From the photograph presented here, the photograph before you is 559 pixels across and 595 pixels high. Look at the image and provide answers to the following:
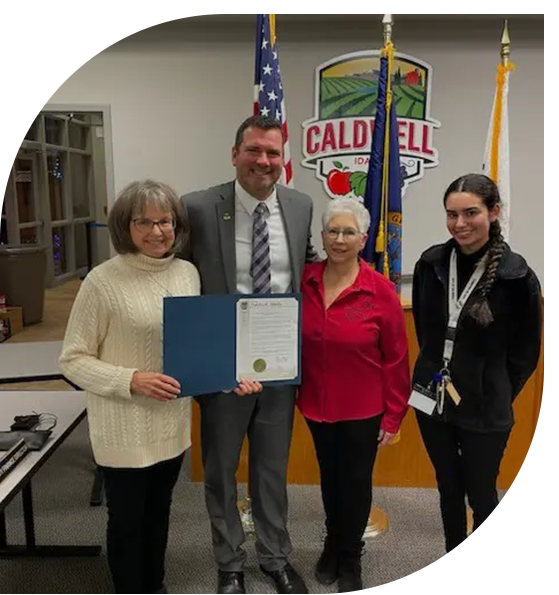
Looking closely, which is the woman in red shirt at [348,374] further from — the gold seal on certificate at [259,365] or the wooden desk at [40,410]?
the wooden desk at [40,410]

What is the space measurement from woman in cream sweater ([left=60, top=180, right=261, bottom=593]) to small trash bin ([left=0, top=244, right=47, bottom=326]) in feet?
0.56

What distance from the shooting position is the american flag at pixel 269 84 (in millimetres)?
1654

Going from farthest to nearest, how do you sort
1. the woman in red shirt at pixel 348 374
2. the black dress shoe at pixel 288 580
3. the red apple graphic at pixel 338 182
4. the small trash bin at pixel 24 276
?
the red apple graphic at pixel 338 182, the black dress shoe at pixel 288 580, the woman in red shirt at pixel 348 374, the small trash bin at pixel 24 276

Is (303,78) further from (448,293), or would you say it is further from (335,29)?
(448,293)

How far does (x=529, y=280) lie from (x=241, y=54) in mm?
1031

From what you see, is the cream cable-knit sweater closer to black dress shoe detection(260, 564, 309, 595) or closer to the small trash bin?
the small trash bin

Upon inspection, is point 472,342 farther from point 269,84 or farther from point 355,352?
point 269,84

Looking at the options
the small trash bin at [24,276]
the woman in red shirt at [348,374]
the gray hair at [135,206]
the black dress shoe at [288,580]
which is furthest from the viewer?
the black dress shoe at [288,580]

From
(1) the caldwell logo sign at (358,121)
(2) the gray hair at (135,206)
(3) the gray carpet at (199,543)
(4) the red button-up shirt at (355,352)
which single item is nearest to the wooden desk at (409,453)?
(3) the gray carpet at (199,543)

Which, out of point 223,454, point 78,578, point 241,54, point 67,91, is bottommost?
point 78,578

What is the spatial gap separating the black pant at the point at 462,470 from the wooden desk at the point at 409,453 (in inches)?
2.5

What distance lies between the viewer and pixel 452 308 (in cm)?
165

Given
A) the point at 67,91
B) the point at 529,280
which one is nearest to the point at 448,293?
the point at 529,280

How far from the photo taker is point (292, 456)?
7.45ft
